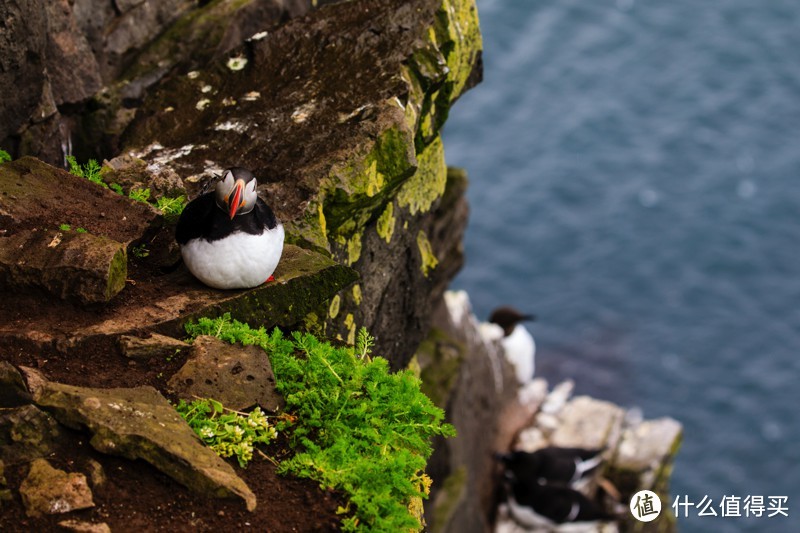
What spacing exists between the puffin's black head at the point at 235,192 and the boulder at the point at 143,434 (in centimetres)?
137

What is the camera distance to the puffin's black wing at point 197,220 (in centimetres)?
620

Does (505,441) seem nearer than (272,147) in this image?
No

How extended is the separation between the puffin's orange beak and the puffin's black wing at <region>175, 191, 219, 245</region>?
0.57 ft

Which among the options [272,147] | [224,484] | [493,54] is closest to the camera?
[224,484]

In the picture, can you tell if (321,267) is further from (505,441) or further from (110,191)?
(505,441)

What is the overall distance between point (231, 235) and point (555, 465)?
32.8 feet

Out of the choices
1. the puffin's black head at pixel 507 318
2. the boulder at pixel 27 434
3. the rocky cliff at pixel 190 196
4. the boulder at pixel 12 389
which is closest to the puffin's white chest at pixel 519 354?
the puffin's black head at pixel 507 318

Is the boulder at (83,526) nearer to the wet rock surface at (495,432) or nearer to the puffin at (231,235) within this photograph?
the puffin at (231,235)

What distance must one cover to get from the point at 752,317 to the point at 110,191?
79.3ft

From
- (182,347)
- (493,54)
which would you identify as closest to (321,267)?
(182,347)

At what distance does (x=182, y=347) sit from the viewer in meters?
5.94

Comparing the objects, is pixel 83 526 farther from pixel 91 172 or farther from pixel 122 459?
pixel 91 172

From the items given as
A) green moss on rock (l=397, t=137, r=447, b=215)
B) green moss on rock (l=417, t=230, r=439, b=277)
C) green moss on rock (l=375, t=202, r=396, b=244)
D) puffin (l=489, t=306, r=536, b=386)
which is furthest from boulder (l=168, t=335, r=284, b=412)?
puffin (l=489, t=306, r=536, b=386)

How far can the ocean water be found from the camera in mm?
26344
